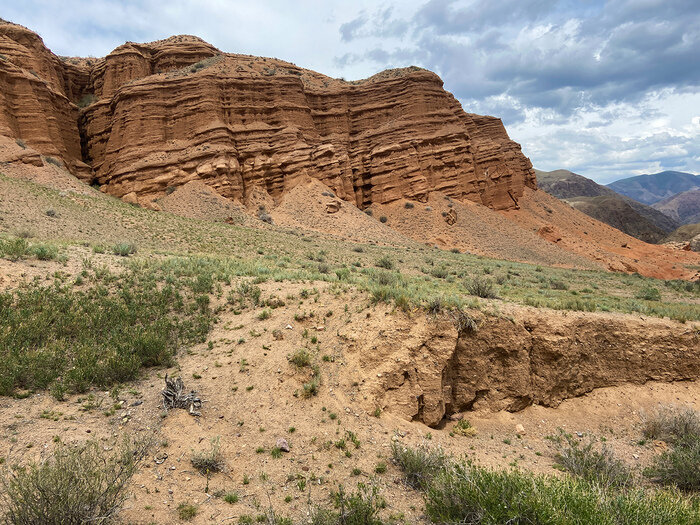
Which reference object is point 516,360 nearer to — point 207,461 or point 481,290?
point 481,290

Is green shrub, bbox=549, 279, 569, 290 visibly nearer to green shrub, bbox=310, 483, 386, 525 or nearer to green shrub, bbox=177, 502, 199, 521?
green shrub, bbox=310, 483, 386, 525

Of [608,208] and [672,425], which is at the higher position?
[608,208]

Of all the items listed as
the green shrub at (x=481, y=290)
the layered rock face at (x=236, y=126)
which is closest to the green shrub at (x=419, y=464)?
the green shrub at (x=481, y=290)

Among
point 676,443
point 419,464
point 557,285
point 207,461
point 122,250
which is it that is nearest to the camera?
point 207,461

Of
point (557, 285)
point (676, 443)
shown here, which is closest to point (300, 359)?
point (676, 443)

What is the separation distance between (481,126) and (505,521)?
52617 mm

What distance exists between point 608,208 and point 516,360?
98.2 meters

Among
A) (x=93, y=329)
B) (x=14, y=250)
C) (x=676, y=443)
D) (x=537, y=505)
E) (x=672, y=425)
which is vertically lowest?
(x=676, y=443)

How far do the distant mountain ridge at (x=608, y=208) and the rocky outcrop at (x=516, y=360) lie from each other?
83274mm

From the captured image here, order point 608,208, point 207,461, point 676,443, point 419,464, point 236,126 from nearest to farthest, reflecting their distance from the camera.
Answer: point 207,461 → point 419,464 → point 676,443 → point 236,126 → point 608,208

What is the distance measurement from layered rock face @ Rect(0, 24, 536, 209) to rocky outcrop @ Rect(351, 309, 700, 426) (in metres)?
29.8

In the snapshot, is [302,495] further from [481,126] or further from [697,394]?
[481,126]

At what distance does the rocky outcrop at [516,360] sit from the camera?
26.4ft

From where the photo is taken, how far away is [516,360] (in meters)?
9.05
